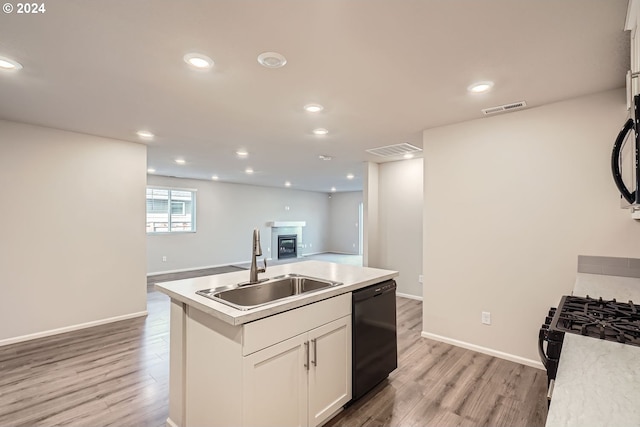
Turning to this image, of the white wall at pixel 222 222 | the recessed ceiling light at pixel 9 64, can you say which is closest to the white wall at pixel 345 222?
the white wall at pixel 222 222

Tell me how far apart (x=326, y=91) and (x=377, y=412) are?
2.44 m

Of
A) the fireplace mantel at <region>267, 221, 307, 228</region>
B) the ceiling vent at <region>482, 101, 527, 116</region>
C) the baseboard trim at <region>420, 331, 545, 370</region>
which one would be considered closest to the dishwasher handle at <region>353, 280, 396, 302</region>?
the baseboard trim at <region>420, 331, 545, 370</region>

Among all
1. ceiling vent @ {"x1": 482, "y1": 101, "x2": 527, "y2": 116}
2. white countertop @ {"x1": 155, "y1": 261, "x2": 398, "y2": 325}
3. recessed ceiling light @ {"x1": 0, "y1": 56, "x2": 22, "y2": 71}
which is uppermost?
recessed ceiling light @ {"x1": 0, "y1": 56, "x2": 22, "y2": 71}

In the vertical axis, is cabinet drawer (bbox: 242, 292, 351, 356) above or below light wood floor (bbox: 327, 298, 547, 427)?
above

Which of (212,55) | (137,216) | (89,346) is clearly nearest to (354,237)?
(137,216)

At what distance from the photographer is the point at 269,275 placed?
7.98 feet

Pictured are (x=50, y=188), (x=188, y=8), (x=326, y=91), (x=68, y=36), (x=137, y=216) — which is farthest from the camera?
(x=137, y=216)

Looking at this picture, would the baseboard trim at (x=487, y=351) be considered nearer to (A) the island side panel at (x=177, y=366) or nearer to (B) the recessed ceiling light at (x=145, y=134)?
(A) the island side panel at (x=177, y=366)

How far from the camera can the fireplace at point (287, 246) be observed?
972 cm

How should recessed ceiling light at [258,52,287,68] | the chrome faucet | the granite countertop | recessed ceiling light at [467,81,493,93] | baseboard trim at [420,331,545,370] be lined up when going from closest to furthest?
the granite countertop < recessed ceiling light at [258,52,287,68] < the chrome faucet < recessed ceiling light at [467,81,493,93] < baseboard trim at [420,331,545,370]

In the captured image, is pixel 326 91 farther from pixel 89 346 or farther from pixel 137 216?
pixel 89 346

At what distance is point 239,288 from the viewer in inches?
81.5

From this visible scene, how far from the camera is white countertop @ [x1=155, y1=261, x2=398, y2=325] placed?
1.50 metres

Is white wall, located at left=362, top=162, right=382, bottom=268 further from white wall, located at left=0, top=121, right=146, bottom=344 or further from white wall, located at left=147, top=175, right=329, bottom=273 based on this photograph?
white wall, located at left=147, top=175, right=329, bottom=273
